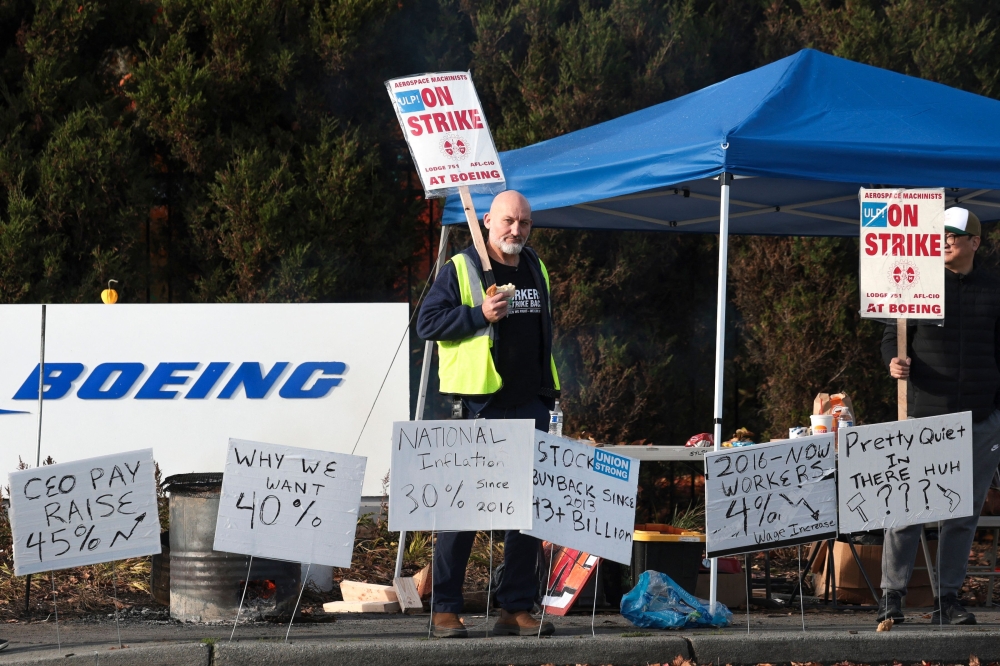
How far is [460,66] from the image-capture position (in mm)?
10336

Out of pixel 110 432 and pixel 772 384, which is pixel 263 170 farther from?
pixel 772 384

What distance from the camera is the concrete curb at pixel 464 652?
528cm

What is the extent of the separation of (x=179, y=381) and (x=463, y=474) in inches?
144

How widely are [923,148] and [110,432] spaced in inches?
213

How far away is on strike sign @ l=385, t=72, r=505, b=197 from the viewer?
6293 millimetres

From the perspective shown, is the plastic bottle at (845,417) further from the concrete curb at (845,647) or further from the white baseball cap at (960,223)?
the concrete curb at (845,647)

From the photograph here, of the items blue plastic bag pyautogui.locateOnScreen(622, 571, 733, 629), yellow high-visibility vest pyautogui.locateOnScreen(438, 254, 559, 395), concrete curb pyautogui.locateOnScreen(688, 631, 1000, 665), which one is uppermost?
yellow high-visibility vest pyautogui.locateOnScreen(438, 254, 559, 395)

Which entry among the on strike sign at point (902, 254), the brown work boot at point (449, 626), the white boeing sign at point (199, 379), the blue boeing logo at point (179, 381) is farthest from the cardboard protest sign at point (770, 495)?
the blue boeing logo at point (179, 381)

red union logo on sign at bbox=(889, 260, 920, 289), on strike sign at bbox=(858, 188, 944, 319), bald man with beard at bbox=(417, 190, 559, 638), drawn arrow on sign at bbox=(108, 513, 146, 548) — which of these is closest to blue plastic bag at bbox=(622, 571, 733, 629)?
bald man with beard at bbox=(417, 190, 559, 638)

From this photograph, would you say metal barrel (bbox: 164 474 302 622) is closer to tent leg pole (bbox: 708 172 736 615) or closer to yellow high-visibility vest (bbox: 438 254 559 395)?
yellow high-visibility vest (bbox: 438 254 559 395)

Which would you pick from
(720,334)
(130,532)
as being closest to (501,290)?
(720,334)

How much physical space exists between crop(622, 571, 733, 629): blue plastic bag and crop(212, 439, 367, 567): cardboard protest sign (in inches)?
58.5

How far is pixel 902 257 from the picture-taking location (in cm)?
609

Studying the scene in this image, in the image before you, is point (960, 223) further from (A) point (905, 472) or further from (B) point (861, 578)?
(B) point (861, 578)
